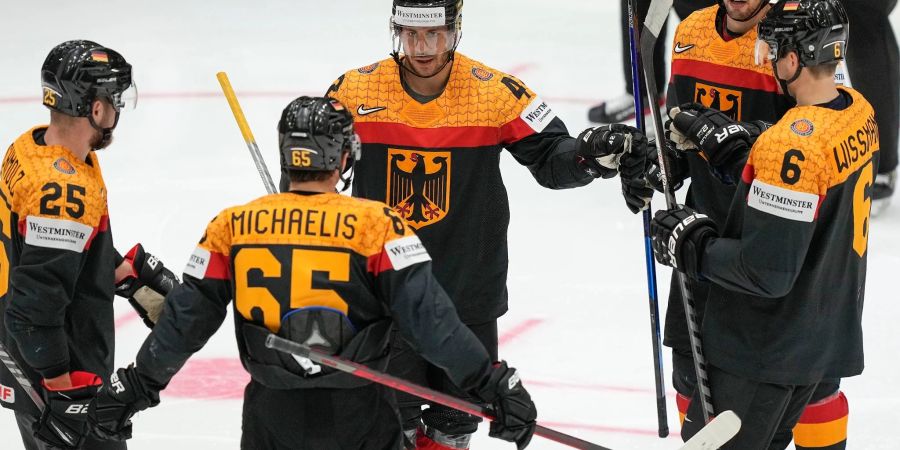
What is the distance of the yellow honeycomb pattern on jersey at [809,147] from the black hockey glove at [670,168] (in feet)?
2.10

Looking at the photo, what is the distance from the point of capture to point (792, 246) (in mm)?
2617

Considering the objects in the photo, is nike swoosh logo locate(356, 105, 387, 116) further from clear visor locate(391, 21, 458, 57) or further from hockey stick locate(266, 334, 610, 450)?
hockey stick locate(266, 334, 610, 450)

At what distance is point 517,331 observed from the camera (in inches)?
181

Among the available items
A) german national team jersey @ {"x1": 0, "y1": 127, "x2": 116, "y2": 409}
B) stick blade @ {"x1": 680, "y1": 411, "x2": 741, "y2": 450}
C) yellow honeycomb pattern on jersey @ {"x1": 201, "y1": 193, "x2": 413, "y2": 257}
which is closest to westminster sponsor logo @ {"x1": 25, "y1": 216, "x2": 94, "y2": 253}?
german national team jersey @ {"x1": 0, "y1": 127, "x2": 116, "y2": 409}

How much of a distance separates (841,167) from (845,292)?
1.16 feet

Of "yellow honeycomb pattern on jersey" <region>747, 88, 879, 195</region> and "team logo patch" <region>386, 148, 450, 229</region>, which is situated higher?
"yellow honeycomb pattern on jersey" <region>747, 88, 879, 195</region>

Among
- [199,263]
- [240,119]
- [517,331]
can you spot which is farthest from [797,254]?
[517,331]

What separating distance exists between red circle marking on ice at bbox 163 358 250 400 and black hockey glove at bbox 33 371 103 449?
1.24 m

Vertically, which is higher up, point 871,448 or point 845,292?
point 845,292

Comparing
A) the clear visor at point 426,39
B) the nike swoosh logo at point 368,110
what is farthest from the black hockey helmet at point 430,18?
the nike swoosh logo at point 368,110

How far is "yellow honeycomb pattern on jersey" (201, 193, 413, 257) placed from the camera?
238 cm

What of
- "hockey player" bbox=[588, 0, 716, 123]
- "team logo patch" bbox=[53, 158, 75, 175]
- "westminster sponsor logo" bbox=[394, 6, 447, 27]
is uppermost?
"westminster sponsor logo" bbox=[394, 6, 447, 27]

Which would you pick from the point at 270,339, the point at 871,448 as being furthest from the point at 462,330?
the point at 871,448

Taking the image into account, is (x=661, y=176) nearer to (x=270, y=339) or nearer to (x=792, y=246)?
(x=792, y=246)
